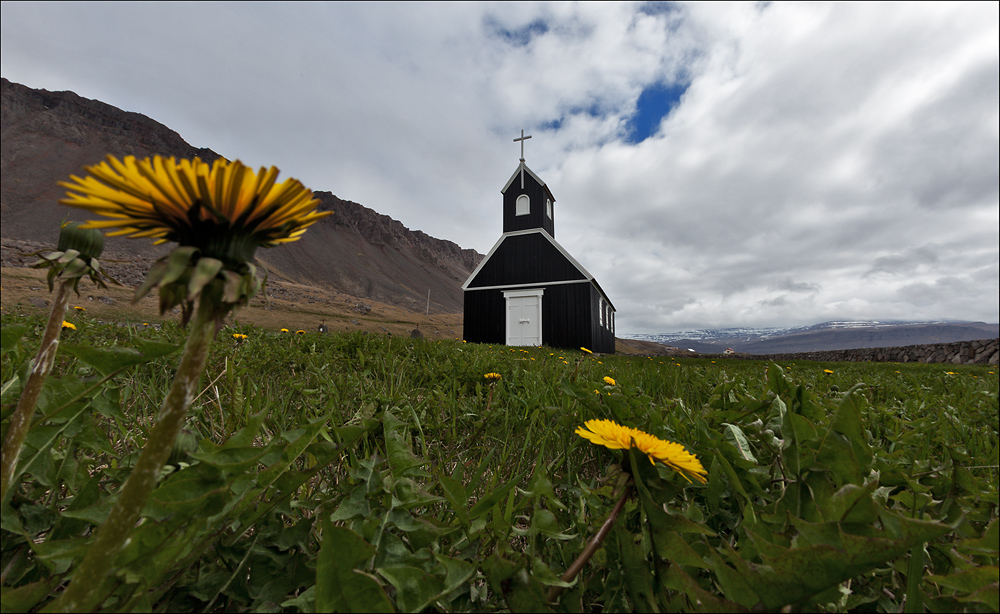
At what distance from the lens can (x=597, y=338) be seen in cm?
1620

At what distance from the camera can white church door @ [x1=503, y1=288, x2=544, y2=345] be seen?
1515 cm

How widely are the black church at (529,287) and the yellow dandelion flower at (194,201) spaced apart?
561 inches

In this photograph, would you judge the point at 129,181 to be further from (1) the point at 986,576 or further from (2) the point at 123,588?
(1) the point at 986,576

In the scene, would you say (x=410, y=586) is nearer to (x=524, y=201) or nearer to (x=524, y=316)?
(x=524, y=316)

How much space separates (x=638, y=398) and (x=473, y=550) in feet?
3.03

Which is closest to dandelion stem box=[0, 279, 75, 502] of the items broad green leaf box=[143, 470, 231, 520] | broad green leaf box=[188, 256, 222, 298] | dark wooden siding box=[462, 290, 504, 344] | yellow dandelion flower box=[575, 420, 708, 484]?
broad green leaf box=[143, 470, 231, 520]

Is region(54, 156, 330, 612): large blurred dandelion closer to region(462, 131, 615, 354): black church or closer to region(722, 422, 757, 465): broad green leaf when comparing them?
region(722, 422, 757, 465): broad green leaf

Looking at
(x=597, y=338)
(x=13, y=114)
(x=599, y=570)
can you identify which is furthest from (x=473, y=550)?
(x=13, y=114)

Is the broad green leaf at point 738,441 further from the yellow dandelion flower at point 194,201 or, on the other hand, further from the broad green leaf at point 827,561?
the yellow dandelion flower at point 194,201

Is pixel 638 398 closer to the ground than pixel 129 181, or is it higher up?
closer to the ground

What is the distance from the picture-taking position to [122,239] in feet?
257

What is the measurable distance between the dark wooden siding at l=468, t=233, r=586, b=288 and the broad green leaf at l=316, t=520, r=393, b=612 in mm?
14788

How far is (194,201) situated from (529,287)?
15.0 m

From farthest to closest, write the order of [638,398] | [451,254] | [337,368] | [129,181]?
[451,254] < [337,368] < [638,398] < [129,181]
